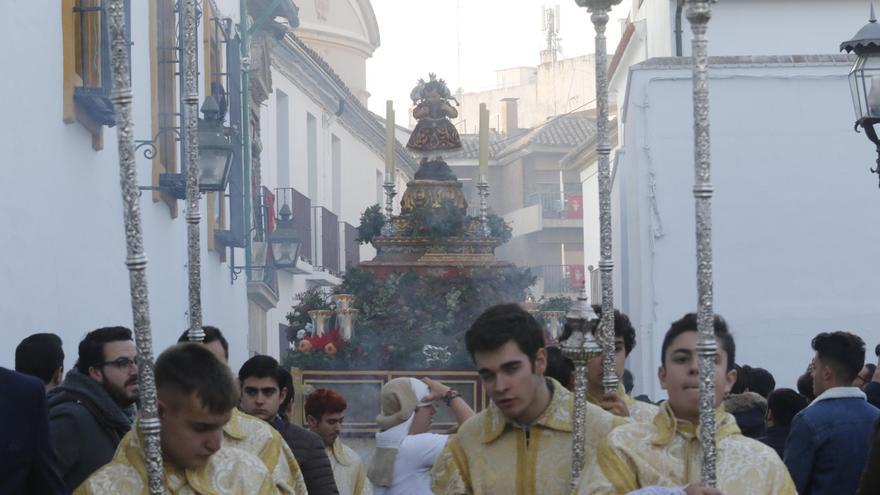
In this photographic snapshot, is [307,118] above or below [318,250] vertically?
above

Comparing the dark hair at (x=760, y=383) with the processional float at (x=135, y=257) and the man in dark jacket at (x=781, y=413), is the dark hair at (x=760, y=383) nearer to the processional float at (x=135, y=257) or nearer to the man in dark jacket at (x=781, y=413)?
the man in dark jacket at (x=781, y=413)

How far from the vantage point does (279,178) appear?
76.5ft

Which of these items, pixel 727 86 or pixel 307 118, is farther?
pixel 307 118

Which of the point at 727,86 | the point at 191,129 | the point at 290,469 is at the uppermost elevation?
the point at 727,86

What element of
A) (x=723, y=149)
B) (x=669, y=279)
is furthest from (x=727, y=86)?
(x=669, y=279)

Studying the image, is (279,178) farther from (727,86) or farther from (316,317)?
(316,317)

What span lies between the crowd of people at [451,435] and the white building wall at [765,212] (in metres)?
8.69

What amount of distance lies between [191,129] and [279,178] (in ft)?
59.3

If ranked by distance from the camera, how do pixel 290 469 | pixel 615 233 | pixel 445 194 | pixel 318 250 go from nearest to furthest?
1. pixel 290 469
2. pixel 445 194
3. pixel 615 233
4. pixel 318 250

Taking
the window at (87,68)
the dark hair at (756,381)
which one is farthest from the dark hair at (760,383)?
the window at (87,68)

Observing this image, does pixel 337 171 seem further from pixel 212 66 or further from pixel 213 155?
pixel 213 155

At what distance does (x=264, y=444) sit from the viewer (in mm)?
4906

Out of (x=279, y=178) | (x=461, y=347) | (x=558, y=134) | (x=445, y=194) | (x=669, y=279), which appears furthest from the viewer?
(x=558, y=134)

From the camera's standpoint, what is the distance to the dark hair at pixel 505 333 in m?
4.68
